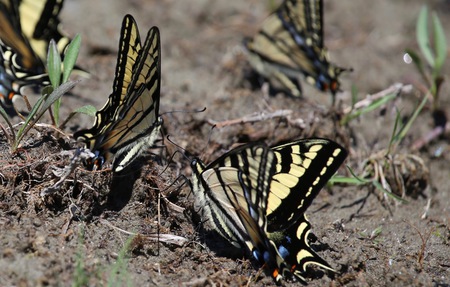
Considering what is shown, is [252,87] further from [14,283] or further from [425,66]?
[14,283]

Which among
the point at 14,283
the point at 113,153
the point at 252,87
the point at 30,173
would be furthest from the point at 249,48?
the point at 14,283

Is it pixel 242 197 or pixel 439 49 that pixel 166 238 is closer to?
pixel 242 197

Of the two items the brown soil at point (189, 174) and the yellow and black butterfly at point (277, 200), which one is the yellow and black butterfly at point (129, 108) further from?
the yellow and black butterfly at point (277, 200)

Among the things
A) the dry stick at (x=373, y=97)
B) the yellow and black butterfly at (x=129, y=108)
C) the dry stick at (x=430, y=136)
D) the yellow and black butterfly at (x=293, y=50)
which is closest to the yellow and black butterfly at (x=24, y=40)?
the yellow and black butterfly at (x=129, y=108)

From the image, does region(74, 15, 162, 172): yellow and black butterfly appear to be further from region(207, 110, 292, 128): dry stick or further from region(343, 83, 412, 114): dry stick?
region(343, 83, 412, 114): dry stick

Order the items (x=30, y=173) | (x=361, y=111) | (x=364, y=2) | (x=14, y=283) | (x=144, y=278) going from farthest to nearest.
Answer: (x=364, y=2)
(x=361, y=111)
(x=30, y=173)
(x=144, y=278)
(x=14, y=283)

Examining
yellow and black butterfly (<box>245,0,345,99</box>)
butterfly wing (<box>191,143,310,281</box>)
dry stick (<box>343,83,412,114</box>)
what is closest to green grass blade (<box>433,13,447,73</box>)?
dry stick (<box>343,83,412,114</box>)

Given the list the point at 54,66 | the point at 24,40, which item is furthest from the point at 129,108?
the point at 24,40
